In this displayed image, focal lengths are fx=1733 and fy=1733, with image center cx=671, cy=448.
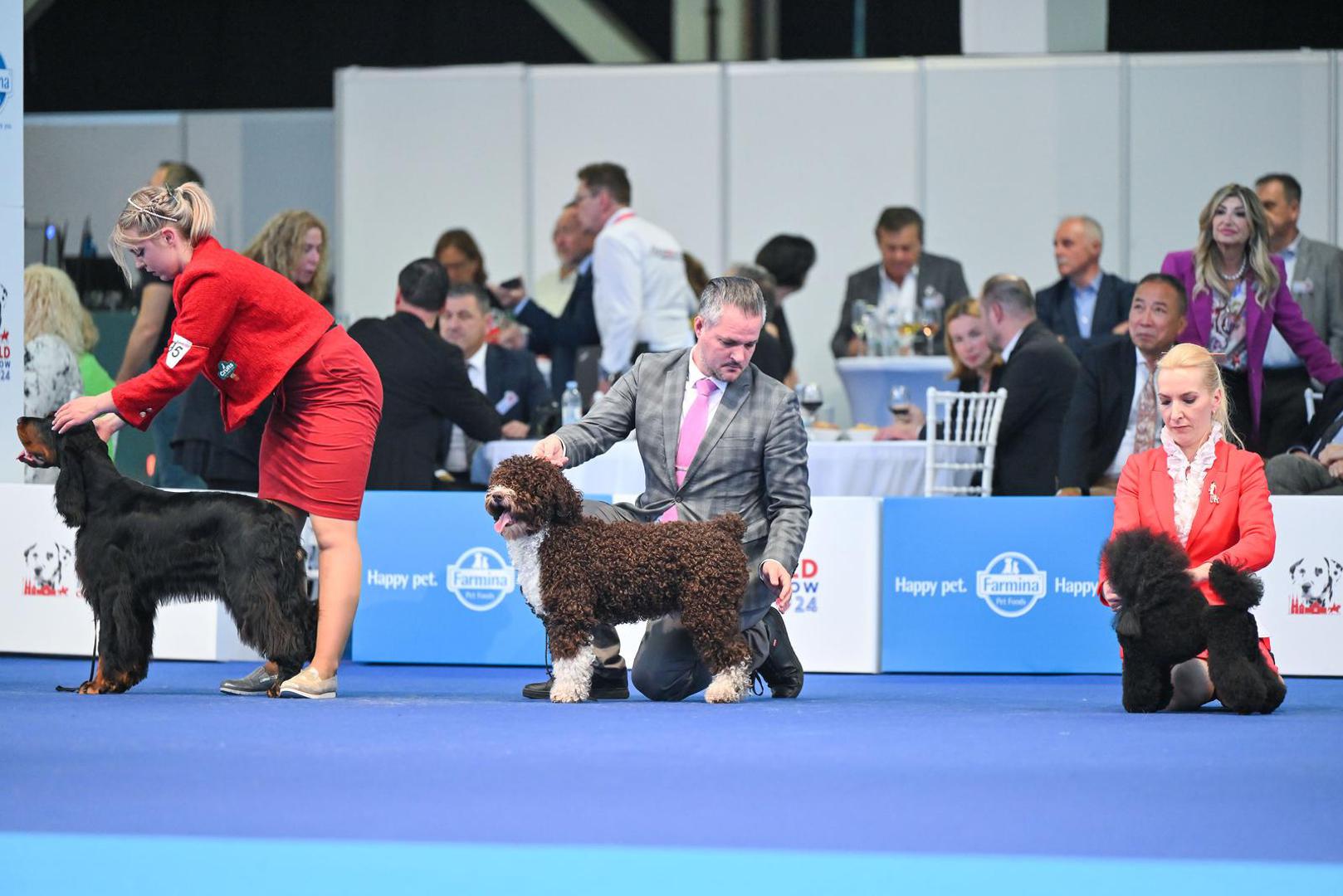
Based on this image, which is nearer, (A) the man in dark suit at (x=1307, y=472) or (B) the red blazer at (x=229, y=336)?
(B) the red blazer at (x=229, y=336)

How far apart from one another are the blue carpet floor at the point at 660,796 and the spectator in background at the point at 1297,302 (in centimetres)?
312

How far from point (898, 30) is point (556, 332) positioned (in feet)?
12.8

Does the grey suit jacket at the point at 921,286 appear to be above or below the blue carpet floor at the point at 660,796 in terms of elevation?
above

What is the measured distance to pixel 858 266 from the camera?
11.2m

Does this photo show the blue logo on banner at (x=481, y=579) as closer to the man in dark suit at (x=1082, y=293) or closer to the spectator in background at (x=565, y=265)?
the spectator in background at (x=565, y=265)

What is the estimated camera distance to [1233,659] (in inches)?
164

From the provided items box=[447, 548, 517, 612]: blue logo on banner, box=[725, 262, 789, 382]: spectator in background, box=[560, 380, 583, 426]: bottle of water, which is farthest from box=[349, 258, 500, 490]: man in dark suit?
box=[725, 262, 789, 382]: spectator in background

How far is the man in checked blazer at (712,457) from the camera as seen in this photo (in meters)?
4.39

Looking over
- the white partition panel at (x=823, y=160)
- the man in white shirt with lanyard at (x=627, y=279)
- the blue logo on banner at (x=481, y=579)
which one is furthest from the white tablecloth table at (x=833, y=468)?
the white partition panel at (x=823, y=160)

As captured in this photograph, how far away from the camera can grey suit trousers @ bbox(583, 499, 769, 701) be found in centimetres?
444

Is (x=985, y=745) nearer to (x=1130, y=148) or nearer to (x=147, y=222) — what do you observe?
(x=147, y=222)

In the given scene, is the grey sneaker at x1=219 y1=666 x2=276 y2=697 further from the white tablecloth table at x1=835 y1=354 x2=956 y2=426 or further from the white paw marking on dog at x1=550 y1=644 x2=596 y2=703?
the white tablecloth table at x1=835 y1=354 x2=956 y2=426

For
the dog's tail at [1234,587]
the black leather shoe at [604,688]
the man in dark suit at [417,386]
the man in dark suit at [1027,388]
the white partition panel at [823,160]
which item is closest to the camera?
the dog's tail at [1234,587]

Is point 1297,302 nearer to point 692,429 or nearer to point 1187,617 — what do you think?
point 1187,617
